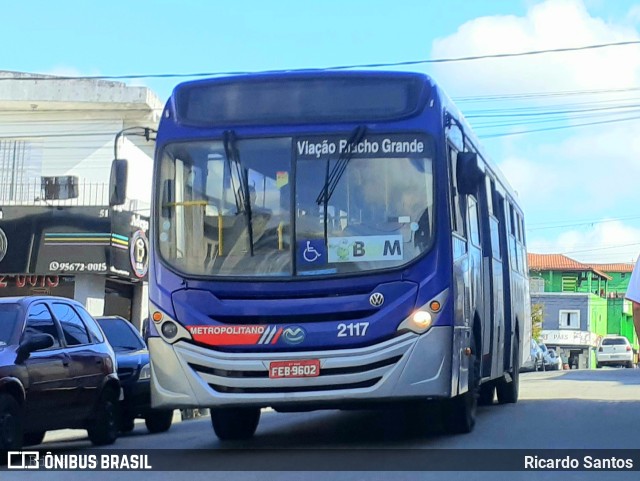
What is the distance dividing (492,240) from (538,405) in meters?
4.22

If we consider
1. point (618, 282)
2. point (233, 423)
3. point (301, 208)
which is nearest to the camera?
point (301, 208)

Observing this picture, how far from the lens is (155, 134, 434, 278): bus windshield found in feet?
33.0

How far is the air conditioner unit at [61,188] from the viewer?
2925 centimetres

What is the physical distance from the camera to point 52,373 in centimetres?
1099

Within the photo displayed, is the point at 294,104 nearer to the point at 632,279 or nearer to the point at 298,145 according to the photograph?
the point at 298,145

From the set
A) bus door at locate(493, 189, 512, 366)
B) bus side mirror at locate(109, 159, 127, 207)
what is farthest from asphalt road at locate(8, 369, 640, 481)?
bus side mirror at locate(109, 159, 127, 207)

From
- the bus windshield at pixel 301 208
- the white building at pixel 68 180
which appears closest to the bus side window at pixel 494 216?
the bus windshield at pixel 301 208

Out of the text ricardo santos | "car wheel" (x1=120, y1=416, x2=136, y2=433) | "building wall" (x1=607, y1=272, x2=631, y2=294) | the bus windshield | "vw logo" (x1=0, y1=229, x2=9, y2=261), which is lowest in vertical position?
the text ricardo santos

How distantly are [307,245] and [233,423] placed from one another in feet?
8.95

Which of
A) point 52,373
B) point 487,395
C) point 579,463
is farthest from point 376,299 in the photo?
point 487,395

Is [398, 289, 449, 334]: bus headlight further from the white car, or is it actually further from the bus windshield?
the white car

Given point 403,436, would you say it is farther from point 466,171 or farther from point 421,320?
point 466,171

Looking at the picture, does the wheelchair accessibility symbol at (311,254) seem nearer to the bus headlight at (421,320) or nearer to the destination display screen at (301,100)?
the bus headlight at (421,320)

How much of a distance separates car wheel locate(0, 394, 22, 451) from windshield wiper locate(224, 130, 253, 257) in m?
2.53
